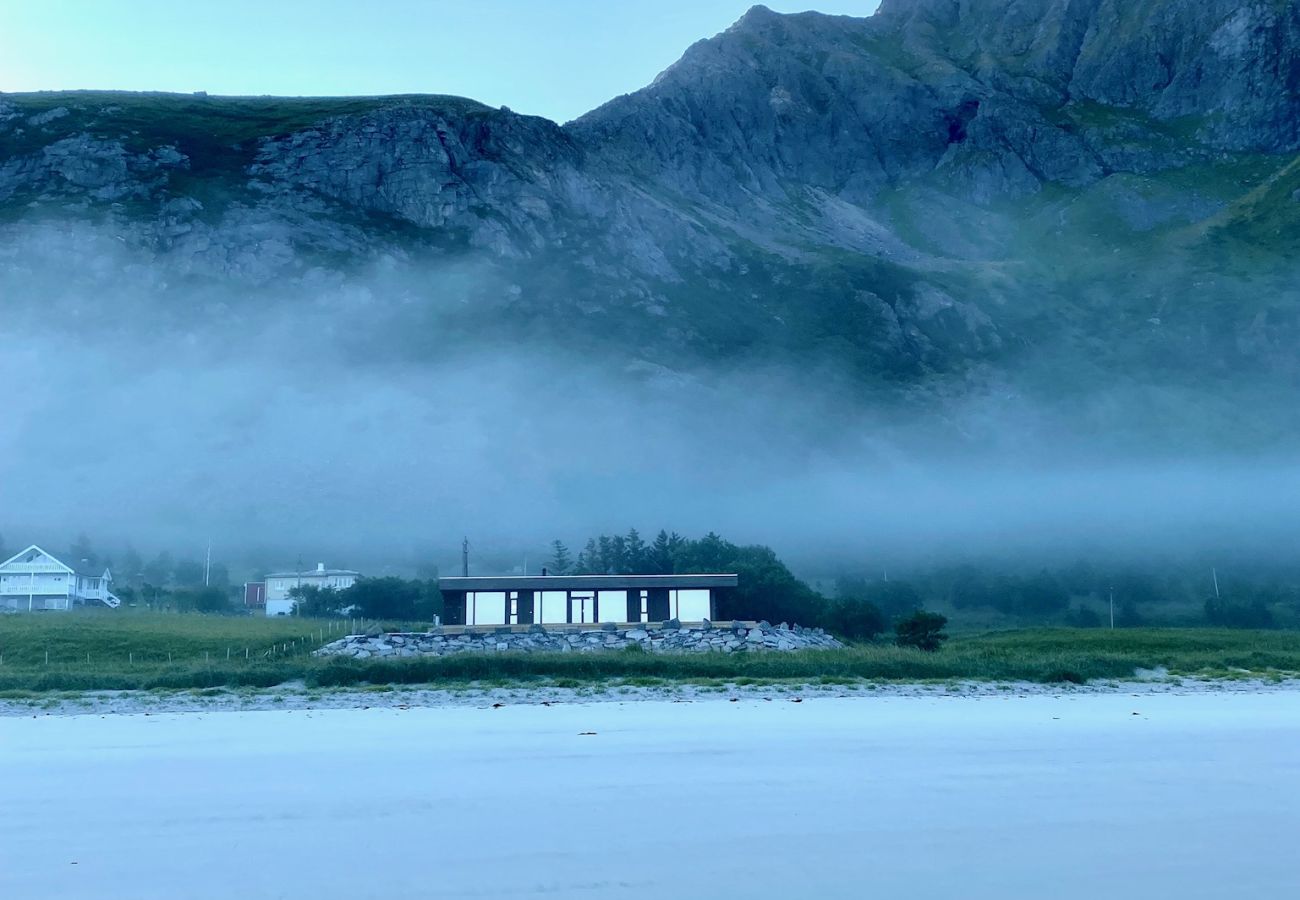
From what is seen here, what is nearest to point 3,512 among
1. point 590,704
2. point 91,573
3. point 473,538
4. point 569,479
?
point 91,573

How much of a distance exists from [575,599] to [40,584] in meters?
52.0

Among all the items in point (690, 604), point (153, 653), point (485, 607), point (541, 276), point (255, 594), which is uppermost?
point (541, 276)

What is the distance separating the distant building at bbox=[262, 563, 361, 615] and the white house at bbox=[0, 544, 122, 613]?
Result: 35.4 ft

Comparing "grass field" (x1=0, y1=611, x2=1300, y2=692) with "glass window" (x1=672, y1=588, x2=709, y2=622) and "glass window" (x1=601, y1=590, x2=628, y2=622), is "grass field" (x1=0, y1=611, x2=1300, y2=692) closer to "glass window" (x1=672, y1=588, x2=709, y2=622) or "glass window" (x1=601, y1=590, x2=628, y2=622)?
"glass window" (x1=601, y1=590, x2=628, y2=622)

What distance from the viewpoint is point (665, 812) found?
9.19 metres

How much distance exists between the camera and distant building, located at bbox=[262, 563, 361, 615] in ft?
276

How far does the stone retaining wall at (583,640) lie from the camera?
3878 cm

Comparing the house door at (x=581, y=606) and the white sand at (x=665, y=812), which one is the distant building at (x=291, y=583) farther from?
the white sand at (x=665, y=812)

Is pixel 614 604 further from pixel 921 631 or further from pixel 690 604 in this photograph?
pixel 921 631

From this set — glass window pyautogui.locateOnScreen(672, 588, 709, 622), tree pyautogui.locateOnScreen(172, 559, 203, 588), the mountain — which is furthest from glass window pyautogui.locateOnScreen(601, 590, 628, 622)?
the mountain

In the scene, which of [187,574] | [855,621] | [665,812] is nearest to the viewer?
[665,812]

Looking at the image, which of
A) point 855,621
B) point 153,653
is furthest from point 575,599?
point 153,653

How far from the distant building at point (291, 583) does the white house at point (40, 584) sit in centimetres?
1080

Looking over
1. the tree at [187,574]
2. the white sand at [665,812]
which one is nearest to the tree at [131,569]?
the tree at [187,574]
